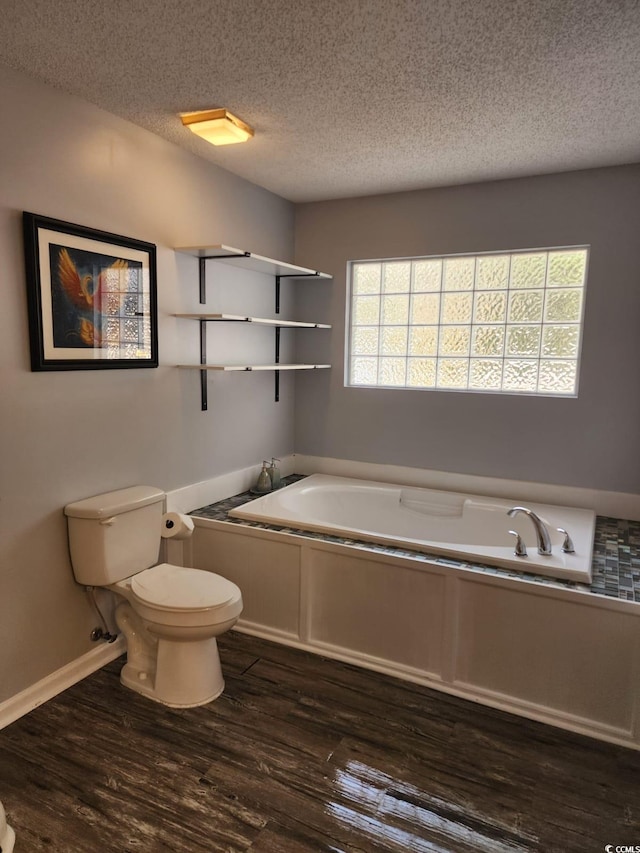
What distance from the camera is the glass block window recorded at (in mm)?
3131

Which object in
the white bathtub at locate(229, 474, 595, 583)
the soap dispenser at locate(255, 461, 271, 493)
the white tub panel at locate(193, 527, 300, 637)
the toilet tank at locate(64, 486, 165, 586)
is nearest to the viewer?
the toilet tank at locate(64, 486, 165, 586)

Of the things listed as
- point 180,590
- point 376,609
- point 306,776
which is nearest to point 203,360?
point 180,590

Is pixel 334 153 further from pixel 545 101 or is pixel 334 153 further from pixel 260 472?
pixel 260 472

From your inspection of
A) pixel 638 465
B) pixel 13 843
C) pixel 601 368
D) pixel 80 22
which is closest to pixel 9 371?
pixel 80 22

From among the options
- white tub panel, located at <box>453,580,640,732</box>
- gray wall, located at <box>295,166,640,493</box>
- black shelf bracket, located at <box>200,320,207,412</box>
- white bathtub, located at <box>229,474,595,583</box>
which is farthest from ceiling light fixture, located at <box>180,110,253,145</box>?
white tub panel, located at <box>453,580,640,732</box>

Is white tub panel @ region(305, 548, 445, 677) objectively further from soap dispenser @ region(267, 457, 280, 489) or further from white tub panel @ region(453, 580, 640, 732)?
soap dispenser @ region(267, 457, 280, 489)

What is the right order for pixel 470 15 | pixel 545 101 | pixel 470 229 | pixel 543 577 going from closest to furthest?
pixel 470 15 < pixel 545 101 < pixel 543 577 < pixel 470 229

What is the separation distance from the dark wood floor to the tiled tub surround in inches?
4.6

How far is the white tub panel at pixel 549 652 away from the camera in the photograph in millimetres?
2092

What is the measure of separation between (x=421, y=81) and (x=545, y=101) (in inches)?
20.4

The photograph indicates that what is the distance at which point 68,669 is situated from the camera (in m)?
2.35

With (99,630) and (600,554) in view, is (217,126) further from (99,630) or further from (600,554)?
(600,554)

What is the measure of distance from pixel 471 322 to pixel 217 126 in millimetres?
1824

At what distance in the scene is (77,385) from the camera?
2285 mm
